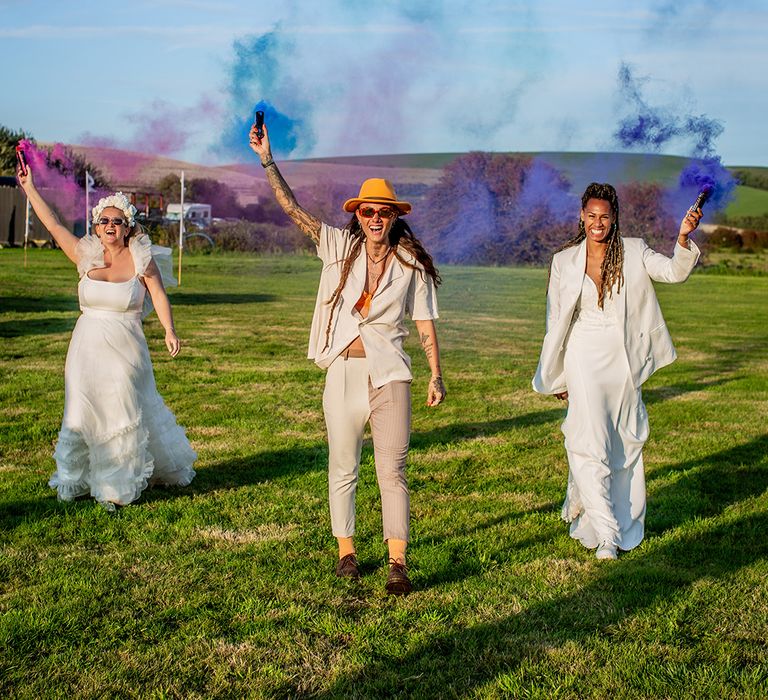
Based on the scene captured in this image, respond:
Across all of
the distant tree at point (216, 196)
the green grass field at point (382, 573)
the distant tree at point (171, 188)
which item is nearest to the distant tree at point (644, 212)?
the green grass field at point (382, 573)

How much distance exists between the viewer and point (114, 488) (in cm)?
725

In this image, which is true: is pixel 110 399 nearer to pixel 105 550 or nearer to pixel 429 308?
pixel 105 550

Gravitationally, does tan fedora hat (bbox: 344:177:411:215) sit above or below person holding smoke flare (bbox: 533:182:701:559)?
above

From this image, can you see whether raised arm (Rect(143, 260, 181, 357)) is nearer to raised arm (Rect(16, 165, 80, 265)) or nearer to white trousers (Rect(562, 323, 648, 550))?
raised arm (Rect(16, 165, 80, 265))

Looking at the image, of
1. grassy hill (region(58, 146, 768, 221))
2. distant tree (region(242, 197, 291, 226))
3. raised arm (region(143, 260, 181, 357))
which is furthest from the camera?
distant tree (region(242, 197, 291, 226))

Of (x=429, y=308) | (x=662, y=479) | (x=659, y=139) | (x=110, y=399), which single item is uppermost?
(x=659, y=139)

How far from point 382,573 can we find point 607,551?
4.61ft

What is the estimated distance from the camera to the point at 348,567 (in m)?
5.83

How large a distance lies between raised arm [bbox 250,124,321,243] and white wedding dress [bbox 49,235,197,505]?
6.89 ft

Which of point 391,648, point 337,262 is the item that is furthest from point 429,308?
point 391,648

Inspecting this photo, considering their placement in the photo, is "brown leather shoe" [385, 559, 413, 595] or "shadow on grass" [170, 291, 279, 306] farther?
"shadow on grass" [170, 291, 279, 306]

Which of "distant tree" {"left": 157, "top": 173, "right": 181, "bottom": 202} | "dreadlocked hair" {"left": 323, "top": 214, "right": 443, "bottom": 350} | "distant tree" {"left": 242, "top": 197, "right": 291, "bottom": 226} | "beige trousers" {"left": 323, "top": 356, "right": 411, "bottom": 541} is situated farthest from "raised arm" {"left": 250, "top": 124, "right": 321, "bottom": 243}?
"distant tree" {"left": 157, "top": 173, "right": 181, "bottom": 202}

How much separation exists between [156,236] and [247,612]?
3437 cm

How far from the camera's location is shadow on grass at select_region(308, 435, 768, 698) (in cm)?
450
